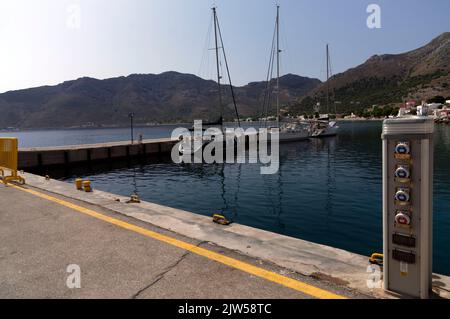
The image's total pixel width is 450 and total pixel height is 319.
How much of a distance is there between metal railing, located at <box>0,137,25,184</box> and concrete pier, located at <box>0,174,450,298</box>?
20.1ft

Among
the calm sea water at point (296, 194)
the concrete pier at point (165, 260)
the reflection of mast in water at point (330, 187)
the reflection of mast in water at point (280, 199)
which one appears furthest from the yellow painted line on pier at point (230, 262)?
the reflection of mast in water at point (330, 187)

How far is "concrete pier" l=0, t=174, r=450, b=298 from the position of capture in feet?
14.3

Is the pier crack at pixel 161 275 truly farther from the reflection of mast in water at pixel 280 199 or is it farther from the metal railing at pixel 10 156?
the metal railing at pixel 10 156

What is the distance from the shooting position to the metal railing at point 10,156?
44.4ft

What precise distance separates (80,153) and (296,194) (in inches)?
1074

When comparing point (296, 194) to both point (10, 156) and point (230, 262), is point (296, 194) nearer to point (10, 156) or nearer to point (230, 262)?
point (10, 156)

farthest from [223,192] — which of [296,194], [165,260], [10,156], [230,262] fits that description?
[230,262]

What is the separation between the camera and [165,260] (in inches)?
210

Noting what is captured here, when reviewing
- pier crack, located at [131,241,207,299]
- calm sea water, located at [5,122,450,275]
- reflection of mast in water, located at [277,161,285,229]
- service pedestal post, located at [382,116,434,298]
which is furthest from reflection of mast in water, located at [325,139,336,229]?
service pedestal post, located at [382,116,434,298]

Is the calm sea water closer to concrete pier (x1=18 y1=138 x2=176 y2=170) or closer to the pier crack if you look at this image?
concrete pier (x1=18 y1=138 x2=176 y2=170)

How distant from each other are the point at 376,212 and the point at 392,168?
39.5ft

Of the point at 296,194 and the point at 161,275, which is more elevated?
the point at 161,275
